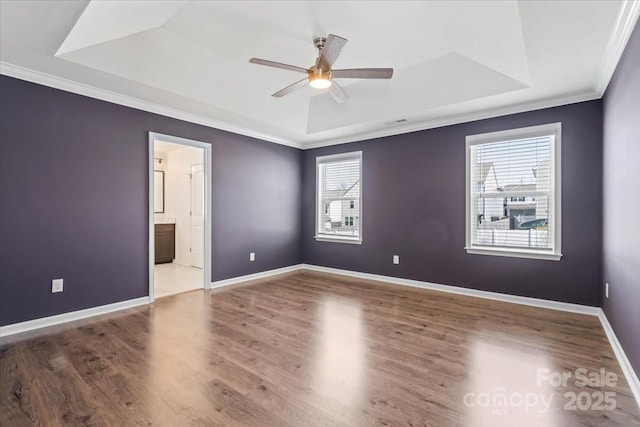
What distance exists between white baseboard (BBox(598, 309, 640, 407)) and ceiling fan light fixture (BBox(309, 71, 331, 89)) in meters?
3.00

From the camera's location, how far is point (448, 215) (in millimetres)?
4410

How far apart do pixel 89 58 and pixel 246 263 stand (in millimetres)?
3319

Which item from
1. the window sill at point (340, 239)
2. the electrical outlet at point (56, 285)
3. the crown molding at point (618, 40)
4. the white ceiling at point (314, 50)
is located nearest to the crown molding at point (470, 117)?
the white ceiling at point (314, 50)

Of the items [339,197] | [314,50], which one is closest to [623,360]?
[314,50]

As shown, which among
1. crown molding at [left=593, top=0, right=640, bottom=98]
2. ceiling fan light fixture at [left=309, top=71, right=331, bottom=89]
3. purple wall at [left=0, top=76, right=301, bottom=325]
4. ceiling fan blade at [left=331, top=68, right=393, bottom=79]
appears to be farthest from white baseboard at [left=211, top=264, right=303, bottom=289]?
crown molding at [left=593, top=0, right=640, bottom=98]

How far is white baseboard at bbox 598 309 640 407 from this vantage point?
1.95 metres

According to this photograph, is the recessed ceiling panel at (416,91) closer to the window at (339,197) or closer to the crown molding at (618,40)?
the crown molding at (618,40)

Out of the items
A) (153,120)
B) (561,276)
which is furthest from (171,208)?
(561,276)

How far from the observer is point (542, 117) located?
3703 mm

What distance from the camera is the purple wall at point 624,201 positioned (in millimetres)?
2029

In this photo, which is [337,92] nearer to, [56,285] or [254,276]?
[254,276]

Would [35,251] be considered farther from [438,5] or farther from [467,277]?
[467,277]

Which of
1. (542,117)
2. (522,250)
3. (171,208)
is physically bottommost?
(522,250)

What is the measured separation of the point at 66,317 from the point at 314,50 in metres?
3.71
